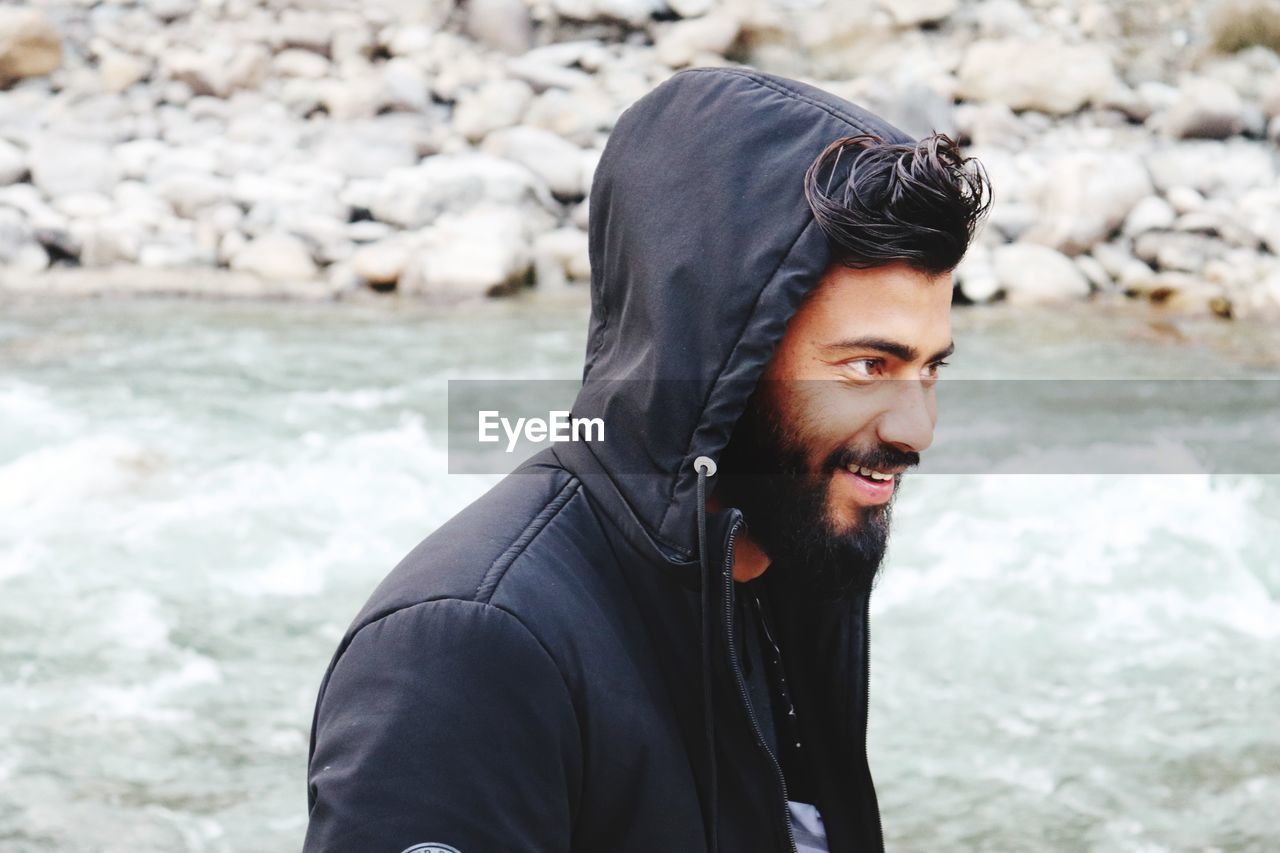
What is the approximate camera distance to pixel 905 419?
4.88 ft

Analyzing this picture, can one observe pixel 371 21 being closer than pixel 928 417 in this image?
No

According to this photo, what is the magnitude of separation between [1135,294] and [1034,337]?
4.97 feet

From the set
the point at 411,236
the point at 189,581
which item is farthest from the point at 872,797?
the point at 411,236

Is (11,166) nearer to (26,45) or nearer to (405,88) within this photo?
(26,45)

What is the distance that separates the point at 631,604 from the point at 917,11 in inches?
522

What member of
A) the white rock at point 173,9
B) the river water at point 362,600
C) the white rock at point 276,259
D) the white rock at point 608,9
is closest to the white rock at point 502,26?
the white rock at point 608,9

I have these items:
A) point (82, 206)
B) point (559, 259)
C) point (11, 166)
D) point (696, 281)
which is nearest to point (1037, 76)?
point (559, 259)

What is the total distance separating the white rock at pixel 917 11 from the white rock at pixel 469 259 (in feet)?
18.6

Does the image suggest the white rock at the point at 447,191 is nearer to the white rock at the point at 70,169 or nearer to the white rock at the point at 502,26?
the white rock at the point at 70,169

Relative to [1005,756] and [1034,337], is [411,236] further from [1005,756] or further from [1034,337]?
[1005,756]

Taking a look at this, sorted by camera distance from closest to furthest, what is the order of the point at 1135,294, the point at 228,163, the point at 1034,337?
the point at 1034,337, the point at 1135,294, the point at 228,163

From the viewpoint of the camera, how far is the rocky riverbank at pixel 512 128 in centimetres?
962

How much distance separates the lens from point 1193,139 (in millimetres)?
11727

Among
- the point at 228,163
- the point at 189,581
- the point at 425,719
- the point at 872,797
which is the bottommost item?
the point at 228,163
